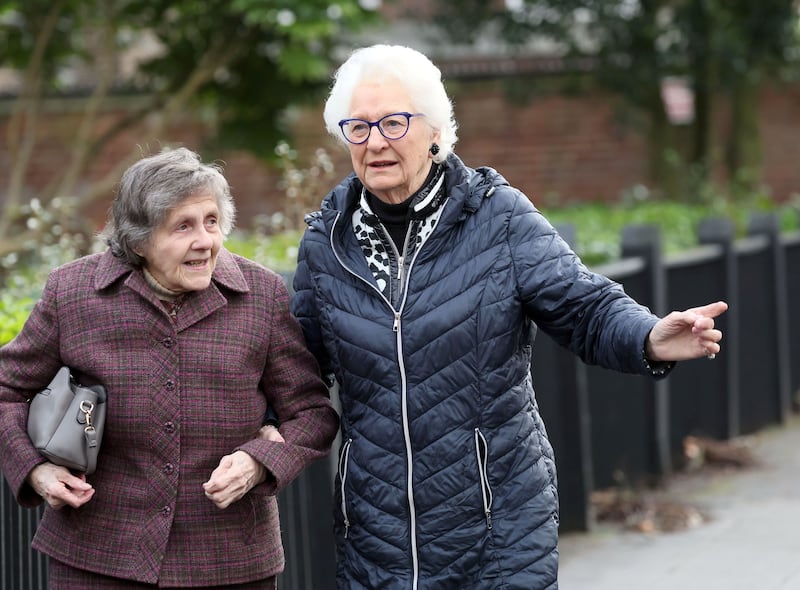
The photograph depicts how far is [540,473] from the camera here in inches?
131

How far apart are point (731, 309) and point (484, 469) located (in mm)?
6088

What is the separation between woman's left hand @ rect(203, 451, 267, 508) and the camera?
3.16 m

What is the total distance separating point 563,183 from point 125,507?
17.3 meters

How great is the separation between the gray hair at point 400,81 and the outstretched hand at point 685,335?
67cm

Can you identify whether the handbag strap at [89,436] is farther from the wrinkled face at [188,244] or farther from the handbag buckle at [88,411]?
the wrinkled face at [188,244]

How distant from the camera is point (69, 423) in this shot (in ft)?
10.3

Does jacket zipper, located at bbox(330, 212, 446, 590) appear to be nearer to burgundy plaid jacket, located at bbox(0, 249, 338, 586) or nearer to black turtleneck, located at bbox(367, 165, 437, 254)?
black turtleneck, located at bbox(367, 165, 437, 254)

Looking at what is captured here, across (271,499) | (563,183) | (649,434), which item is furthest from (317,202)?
(563,183)

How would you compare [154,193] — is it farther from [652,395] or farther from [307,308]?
[652,395]

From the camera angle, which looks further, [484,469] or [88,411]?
[484,469]

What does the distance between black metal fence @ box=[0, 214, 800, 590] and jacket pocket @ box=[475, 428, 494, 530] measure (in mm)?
1448

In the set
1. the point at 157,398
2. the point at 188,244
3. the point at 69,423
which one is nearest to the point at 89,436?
the point at 69,423

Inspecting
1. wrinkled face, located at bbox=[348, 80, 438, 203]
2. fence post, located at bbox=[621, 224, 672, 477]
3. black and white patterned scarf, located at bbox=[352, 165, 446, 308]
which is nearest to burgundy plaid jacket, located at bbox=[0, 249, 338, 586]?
black and white patterned scarf, located at bbox=[352, 165, 446, 308]

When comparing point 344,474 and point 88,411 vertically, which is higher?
point 88,411
